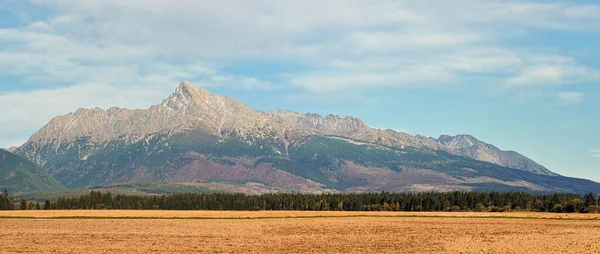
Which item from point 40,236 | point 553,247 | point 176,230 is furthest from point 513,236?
point 40,236

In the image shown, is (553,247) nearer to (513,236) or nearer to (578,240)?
(578,240)

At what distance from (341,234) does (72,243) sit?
36.2m

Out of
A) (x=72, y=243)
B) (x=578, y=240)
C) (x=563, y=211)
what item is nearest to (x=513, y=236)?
(x=578, y=240)

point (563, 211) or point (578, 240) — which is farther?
point (563, 211)

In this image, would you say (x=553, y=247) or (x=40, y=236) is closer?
(x=553, y=247)

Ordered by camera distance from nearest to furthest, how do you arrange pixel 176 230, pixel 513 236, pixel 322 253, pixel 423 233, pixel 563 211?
pixel 322 253, pixel 513 236, pixel 423 233, pixel 176 230, pixel 563 211

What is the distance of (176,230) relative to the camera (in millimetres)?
95250

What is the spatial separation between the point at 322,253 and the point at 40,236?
141ft

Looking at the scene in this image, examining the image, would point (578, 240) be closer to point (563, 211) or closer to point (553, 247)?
point (553, 247)

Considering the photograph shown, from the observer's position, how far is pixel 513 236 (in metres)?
82.8

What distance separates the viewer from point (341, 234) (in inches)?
3425

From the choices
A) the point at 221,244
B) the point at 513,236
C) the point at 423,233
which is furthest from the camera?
the point at 423,233

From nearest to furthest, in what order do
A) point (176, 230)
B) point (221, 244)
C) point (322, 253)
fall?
1. point (322, 253)
2. point (221, 244)
3. point (176, 230)

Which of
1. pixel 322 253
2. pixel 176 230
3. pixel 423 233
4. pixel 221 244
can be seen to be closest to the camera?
pixel 322 253
